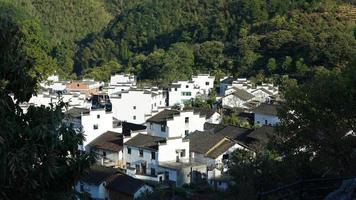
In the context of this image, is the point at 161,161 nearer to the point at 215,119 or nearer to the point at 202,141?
the point at 202,141

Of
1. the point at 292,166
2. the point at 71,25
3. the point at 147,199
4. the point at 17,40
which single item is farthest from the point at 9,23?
the point at 71,25

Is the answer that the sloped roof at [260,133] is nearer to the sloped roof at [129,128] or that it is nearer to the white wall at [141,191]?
the sloped roof at [129,128]

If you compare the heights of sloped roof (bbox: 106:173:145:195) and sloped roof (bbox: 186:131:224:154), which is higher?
sloped roof (bbox: 186:131:224:154)

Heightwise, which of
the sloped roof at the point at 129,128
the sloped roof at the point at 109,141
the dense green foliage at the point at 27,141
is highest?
the dense green foliage at the point at 27,141

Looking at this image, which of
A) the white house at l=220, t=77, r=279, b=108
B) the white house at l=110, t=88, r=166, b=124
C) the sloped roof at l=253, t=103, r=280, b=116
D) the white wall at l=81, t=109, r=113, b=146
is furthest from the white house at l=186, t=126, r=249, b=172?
the white house at l=220, t=77, r=279, b=108

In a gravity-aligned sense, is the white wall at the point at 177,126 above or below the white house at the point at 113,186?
above

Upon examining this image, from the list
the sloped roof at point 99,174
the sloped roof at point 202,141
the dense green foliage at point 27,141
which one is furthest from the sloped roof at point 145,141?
the dense green foliage at point 27,141

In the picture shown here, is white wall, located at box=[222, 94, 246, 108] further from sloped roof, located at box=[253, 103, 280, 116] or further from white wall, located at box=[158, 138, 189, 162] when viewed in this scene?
white wall, located at box=[158, 138, 189, 162]
